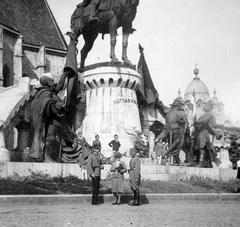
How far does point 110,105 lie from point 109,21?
3688 mm

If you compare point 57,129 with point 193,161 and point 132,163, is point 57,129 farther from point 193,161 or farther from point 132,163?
point 193,161

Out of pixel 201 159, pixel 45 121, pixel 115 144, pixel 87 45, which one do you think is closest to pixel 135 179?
pixel 45 121

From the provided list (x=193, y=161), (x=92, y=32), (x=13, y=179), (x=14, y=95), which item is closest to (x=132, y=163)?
(x=13, y=179)

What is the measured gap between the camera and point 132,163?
12.0 metres

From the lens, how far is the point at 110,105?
20234 mm

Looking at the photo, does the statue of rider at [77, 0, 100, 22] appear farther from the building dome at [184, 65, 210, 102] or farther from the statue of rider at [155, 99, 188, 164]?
the building dome at [184, 65, 210, 102]

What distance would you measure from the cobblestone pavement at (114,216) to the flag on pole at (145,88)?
11.7 m

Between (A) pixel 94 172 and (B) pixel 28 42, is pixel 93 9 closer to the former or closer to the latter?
(A) pixel 94 172

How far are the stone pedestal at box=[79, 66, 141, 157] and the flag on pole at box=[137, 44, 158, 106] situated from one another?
1.96m

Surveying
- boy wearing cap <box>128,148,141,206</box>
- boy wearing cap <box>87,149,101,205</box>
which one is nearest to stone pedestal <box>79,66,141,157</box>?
boy wearing cap <box>128,148,141,206</box>

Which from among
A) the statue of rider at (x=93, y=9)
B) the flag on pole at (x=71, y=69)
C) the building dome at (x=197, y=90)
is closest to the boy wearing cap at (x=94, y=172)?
the flag on pole at (x=71, y=69)

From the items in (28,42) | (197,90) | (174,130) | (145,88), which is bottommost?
(174,130)

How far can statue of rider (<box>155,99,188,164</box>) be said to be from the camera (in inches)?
783

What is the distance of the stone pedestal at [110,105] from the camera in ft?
65.5
